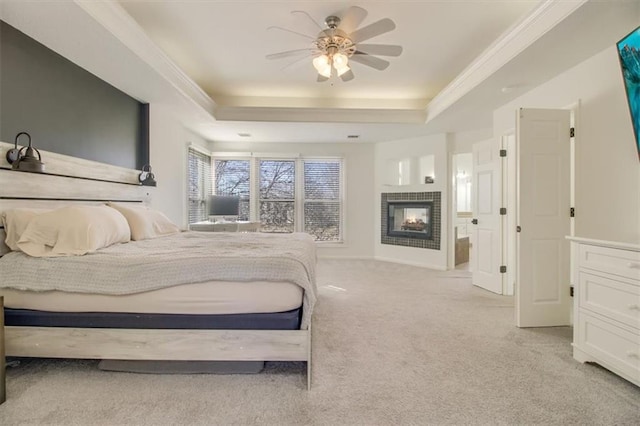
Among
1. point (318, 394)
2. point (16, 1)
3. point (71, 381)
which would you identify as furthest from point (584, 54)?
point (71, 381)

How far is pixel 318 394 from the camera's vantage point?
1695 millimetres

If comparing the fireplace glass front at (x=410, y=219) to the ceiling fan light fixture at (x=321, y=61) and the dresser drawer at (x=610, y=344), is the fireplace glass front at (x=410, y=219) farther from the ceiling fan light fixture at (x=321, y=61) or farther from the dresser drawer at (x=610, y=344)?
the ceiling fan light fixture at (x=321, y=61)

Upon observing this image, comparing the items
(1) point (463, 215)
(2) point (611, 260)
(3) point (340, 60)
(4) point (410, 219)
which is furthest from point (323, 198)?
(2) point (611, 260)

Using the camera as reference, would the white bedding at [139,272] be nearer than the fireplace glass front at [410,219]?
Yes

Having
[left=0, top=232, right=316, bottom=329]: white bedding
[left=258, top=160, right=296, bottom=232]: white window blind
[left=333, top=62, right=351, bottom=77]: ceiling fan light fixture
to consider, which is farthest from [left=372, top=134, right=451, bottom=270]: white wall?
[left=0, top=232, right=316, bottom=329]: white bedding

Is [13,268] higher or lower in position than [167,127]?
lower

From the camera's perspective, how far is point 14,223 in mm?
1976

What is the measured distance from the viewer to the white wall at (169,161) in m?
3.85

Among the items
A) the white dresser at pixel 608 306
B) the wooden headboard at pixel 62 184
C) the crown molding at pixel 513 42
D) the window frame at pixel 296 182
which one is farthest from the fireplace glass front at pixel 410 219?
the wooden headboard at pixel 62 184

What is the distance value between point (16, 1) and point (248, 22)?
1570mm

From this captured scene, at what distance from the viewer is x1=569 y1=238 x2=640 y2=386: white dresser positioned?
1.71 m

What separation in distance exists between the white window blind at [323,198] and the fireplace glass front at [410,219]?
1.08 meters

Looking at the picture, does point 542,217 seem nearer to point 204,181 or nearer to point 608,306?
point 608,306

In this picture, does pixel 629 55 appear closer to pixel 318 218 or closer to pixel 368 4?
pixel 368 4
